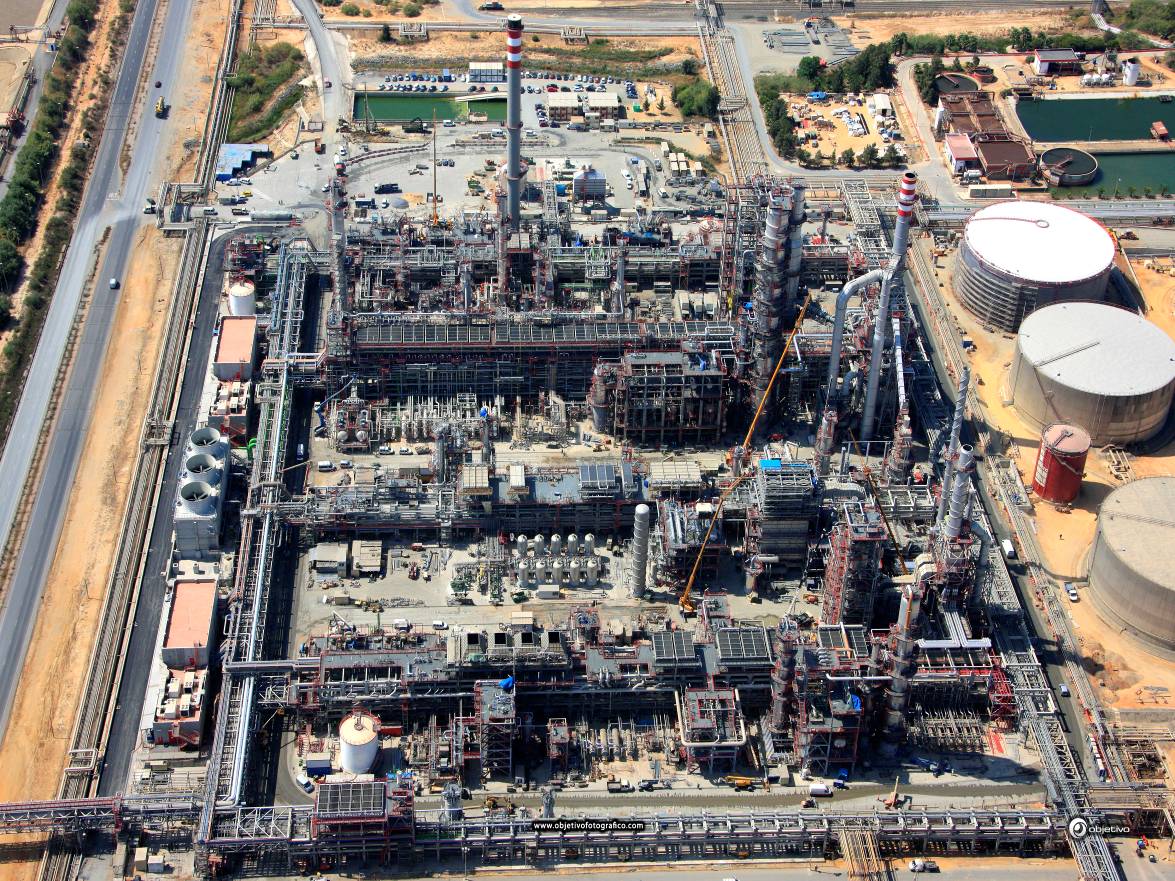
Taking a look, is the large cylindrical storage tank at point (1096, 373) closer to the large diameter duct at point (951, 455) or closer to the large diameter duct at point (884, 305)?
the large diameter duct at point (884, 305)

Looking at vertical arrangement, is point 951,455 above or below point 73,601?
above

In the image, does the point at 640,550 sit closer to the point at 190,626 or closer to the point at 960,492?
the point at 960,492

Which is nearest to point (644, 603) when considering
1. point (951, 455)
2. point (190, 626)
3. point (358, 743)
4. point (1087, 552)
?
point (951, 455)

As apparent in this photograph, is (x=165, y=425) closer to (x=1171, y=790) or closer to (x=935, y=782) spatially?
(x=935, y=782)

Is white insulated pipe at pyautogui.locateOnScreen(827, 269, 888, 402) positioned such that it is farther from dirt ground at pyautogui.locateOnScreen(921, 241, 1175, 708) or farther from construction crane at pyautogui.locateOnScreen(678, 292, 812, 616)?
dirt ground at pyautogui.locateOnScreen(921, 241, 1175, 708)

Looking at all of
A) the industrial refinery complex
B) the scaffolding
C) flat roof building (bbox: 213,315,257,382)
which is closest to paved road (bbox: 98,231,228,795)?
the industrial refinery complex
